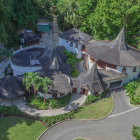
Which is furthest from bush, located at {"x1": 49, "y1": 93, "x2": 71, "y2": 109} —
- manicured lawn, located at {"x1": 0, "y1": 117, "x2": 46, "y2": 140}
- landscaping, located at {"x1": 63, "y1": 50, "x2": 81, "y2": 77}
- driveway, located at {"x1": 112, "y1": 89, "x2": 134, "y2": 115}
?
driveway, located at {"x1": 112, "y1": 89, "x2": 134, "y2": 115}

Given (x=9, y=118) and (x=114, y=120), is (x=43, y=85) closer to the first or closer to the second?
(x=9, y=118)

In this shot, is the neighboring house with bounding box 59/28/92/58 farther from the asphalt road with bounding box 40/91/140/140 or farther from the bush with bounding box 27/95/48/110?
the asphalt road with bounding box 40/91/140/140

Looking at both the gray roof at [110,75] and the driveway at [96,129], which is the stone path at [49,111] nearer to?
the driveway at [96,129]

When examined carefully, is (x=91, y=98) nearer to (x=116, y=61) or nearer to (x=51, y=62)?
(x=116, y=61)

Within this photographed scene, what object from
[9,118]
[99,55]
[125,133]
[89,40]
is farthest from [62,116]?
[89,40]

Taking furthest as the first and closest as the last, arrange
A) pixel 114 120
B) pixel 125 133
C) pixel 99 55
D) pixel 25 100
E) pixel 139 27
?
pixel 139 27
pixel 99 55
pixel 25 100
pixel 114 120
pixel 125 133

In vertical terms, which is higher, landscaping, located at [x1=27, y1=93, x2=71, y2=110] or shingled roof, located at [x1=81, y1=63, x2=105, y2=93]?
shingled roof, located at [x1=81, y1=63, x2=105, y2=93]
